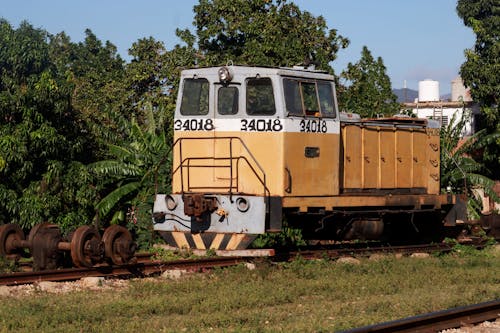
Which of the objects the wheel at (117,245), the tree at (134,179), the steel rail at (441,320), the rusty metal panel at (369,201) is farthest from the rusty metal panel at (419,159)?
the steel rail at (441,320)

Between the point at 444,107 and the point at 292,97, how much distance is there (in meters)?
25.5

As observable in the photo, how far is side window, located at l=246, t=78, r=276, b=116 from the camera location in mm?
12719

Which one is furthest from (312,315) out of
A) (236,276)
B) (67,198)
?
(67,198)

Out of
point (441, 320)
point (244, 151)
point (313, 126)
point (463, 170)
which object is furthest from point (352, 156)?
point (463, 170)

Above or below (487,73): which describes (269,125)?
below

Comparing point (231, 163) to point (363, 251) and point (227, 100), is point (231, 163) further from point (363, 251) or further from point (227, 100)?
point (363, 251)

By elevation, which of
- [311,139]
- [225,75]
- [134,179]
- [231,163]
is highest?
[225,75]

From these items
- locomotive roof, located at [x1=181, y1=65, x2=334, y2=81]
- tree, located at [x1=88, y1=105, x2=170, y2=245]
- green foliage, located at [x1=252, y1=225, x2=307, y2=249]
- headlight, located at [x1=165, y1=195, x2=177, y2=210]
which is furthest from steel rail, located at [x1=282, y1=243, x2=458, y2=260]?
tree, located at [x1=88, y1=105, x2=170, y2=245]

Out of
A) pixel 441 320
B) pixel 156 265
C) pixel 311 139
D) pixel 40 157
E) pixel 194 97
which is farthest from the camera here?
pixel 40 157

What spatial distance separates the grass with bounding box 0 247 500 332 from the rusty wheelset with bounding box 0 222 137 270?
2.78 feet

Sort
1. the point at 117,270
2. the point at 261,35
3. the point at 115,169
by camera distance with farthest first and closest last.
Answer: the point at 261,35, the point at 115,169, the point at 117,270

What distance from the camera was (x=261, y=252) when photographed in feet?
39.8

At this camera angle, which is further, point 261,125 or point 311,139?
point 311,139

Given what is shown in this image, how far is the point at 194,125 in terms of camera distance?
44.4 ft
